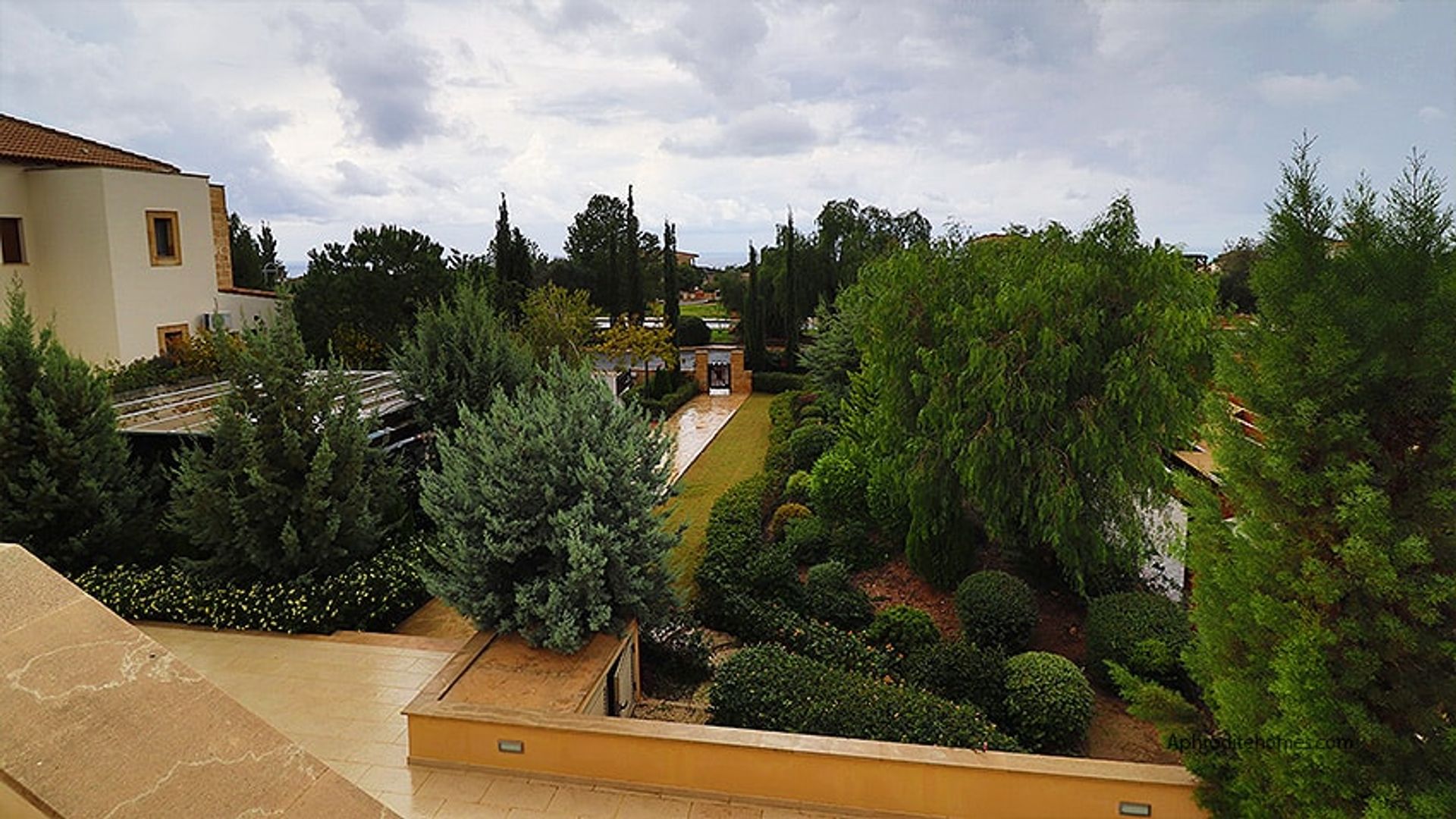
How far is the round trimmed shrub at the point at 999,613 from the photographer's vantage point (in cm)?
974

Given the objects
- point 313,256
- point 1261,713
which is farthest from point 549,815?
point 313,256

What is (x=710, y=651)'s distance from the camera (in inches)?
376

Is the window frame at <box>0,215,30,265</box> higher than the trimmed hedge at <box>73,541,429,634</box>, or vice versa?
the window frame at <box>0,215,30,265</box>

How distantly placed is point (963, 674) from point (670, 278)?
26686mm

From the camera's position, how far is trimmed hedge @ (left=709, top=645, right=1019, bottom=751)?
712 centimetres

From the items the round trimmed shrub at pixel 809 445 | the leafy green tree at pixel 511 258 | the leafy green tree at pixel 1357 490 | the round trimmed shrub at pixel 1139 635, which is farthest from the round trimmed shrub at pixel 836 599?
the leafy green tree at pixel 511 258

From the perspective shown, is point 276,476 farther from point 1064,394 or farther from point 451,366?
point 1064,394

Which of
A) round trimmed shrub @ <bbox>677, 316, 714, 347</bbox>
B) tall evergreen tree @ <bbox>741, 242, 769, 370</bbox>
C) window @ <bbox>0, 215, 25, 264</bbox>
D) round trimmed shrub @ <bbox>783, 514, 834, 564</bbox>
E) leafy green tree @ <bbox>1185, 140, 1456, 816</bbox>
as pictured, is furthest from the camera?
round trimmed shrub @ <bbox>677, 316, 714, 347</bbox>

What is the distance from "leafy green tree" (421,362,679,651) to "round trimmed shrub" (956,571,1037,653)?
382 centimetres

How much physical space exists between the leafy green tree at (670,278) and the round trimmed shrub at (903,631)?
919 inches

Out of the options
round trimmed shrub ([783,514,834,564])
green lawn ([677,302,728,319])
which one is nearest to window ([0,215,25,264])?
round trimmed shrub ([783,514,834,564])

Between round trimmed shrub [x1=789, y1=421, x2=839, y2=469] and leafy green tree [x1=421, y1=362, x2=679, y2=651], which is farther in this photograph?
round trimmed shrub [x1=789, y1=421, x2=839, y2=469]

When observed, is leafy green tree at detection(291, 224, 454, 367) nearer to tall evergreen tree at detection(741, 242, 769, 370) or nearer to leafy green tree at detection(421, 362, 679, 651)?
tall evergreen tree at detection(741, 242, 769, 370)

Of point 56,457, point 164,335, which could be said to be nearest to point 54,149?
point 164,335
